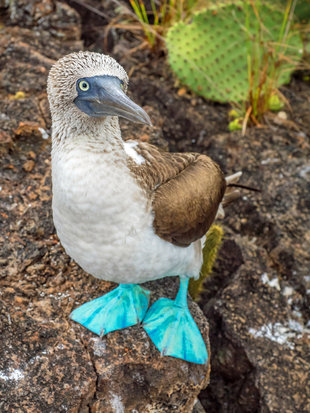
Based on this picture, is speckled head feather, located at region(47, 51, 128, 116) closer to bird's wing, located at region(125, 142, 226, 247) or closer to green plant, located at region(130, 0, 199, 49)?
bird's wing, located at region(125, 142, 226, 247)

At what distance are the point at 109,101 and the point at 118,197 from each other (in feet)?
1.38

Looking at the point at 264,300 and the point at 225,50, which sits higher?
the point at 225,50

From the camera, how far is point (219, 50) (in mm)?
4539

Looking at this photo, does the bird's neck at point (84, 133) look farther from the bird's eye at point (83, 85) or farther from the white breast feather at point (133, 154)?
the white breast feather at point (133, 154)

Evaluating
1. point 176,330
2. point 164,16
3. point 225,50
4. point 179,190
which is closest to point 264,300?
point 176,330

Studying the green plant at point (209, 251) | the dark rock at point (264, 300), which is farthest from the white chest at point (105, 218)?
the dark rock at point (264, 300)

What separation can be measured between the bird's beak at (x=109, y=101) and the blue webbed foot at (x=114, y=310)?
1140 millimetres

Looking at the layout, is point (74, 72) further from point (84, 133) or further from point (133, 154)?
point (133, 154)

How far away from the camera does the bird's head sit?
1.91 m

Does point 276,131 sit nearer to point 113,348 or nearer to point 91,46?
point 91,46

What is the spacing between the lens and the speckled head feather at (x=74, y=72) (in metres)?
1.96

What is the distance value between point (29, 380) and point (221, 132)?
114 inches

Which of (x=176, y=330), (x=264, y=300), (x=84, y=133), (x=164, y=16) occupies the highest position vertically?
(x=84, y=133)

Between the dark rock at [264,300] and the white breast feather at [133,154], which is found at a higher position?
the white breast feather at [133,154]
